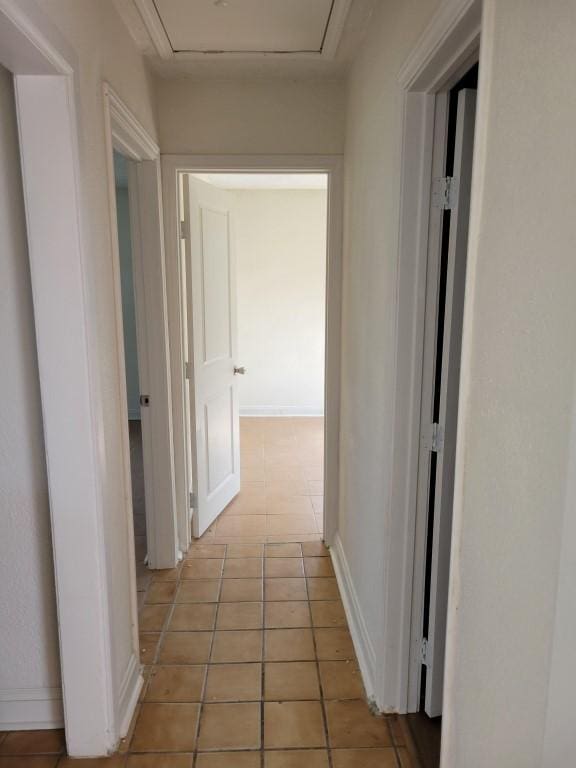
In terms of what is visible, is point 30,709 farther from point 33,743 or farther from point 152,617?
point 152,617

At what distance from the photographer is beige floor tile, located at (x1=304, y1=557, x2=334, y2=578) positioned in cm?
292

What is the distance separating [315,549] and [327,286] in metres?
1.48

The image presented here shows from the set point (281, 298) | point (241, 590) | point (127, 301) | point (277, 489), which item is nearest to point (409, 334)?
point (241, 590)

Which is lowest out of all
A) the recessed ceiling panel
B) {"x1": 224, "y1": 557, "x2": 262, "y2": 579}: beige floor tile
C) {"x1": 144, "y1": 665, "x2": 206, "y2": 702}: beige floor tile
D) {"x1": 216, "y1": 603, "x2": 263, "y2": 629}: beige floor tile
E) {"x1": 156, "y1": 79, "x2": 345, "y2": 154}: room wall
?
{"x1": 144, "y1": 665, "x2": 206, "y2": 702}: beige floor tile

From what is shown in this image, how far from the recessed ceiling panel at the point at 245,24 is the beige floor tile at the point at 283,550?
2.48 meters

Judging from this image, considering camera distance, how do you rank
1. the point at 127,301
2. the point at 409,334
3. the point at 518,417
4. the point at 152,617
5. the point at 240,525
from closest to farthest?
the point at 518,417
the point at 409,334
the point at 152,617
the point at 240,525
the point at 127,301

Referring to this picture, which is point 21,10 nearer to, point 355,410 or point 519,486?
point 519,486

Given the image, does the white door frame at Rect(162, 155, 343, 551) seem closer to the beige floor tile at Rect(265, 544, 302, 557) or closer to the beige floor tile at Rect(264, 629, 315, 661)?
the beige floor tile at Rect(265, 544, 302, 557)

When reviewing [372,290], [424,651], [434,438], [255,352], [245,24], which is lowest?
[424,651]

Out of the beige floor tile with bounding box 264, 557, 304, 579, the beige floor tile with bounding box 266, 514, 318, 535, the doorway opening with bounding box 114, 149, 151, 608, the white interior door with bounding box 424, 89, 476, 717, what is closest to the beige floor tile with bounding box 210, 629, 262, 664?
the beige floor tile with bounding box 264, 557, 304, 579

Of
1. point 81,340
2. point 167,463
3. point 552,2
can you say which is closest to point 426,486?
point 81,340

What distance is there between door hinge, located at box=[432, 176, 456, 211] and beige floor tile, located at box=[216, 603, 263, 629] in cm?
190

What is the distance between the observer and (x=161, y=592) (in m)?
2.73

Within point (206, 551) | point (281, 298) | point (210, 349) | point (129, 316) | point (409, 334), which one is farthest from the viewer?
point (281, 298)
